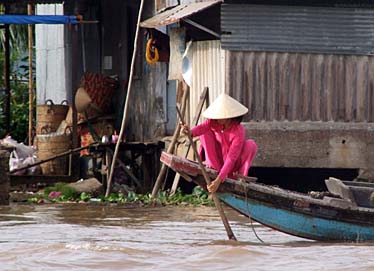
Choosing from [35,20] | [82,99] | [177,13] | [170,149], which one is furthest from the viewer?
[82,99]

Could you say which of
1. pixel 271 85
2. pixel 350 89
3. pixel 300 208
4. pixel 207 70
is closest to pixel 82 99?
pixel 207 70

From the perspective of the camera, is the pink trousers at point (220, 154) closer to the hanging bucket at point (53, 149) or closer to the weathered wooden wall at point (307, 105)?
the weathered wooden wall at point (307, 105)

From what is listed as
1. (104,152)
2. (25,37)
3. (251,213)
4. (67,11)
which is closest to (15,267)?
(251,213)

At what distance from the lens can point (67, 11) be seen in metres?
19.8

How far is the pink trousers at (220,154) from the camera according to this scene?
1086 centimetres

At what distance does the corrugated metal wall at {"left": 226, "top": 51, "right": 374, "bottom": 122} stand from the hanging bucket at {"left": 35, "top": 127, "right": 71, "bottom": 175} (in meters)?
4.25

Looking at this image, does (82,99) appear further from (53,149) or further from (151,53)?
(151,53)

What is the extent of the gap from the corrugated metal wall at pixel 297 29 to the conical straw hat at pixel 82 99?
13.3 ft

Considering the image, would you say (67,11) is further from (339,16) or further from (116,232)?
(116,232)

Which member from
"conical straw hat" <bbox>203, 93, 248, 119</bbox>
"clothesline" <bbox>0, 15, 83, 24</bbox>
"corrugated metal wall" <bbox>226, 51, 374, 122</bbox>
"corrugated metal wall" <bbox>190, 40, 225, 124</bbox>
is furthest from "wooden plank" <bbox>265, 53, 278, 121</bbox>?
"conical straw hat" <bbox>203, 93, 248, 119</bbox>

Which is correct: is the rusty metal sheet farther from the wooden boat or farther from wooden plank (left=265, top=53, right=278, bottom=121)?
the wooden boat

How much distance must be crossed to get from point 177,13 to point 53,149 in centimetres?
435

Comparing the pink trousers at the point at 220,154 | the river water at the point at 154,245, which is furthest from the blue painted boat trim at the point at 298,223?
the pink trousers at the point at 220,154

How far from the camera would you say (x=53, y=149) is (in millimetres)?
17656
